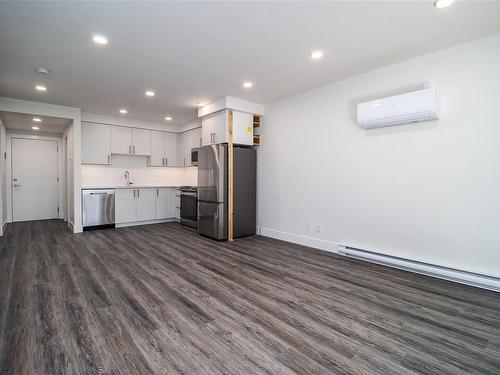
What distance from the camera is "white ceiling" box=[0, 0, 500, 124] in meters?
2.17

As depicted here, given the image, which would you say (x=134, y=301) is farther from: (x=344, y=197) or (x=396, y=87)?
(x=396, y=87)

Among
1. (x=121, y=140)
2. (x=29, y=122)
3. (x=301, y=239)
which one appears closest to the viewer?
(x=301, y=239)

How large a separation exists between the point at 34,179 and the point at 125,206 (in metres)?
2.85

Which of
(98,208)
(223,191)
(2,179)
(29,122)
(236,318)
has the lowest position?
(236,318)

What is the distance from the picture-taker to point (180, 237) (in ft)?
16.2

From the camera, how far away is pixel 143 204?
6176 millimetres

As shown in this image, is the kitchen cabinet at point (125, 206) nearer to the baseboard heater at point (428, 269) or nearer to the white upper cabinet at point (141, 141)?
the white upper cabinet at point (141, 141)

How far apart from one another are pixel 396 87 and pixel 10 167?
27.3ft

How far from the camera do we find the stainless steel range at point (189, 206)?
5.69m

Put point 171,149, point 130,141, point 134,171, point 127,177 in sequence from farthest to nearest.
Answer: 1. point 171,149
2. point 134,171
3. point 127,177
4. point 130,141

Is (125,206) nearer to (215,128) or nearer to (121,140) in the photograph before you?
(121,140)

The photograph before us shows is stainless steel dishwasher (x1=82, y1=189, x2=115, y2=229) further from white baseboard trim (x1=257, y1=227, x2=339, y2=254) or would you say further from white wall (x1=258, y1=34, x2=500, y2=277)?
white wall (x1=258, y1=34, x2=500, y2=277)

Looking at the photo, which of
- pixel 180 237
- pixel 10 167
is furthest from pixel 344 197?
pixel 10 167

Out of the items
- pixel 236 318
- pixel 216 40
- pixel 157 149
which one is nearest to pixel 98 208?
pixel 157 149
